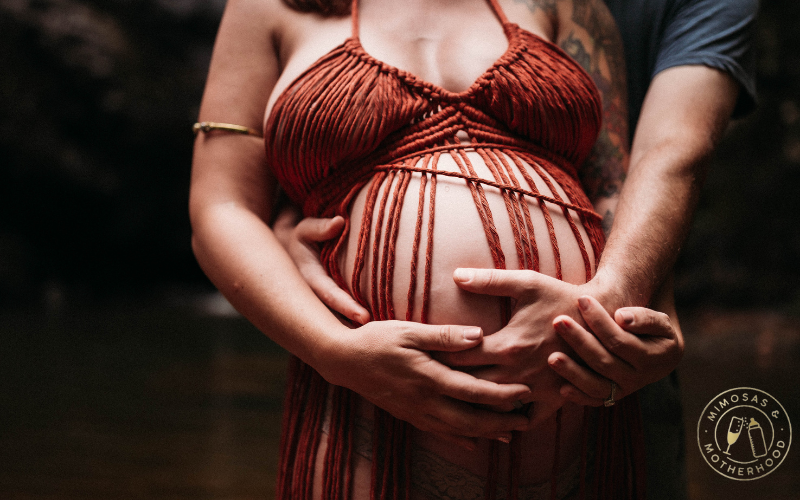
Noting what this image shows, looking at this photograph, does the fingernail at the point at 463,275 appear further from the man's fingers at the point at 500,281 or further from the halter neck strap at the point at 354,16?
the halter neck strap at the point at 354,16

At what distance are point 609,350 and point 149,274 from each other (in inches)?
204

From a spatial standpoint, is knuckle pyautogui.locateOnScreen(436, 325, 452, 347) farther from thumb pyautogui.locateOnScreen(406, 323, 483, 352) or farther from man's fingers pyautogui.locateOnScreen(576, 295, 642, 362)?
man's fingers pyautogui.locateOnScreen(576, 295, 642, 362)

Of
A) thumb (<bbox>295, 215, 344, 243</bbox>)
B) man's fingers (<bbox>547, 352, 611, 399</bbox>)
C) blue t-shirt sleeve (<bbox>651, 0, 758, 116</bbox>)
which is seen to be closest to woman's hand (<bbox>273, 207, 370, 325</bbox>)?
thumb (<bbox>295, 215, 344, 243</bbox>)

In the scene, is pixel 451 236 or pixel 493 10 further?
pixel 493 10

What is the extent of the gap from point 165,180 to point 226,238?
4853 millimetres

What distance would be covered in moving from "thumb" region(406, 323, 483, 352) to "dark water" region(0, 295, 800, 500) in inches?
48.5

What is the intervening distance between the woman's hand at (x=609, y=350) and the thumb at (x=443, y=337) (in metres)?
0.08

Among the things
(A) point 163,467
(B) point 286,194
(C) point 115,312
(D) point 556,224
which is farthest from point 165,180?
(D) point 556,224

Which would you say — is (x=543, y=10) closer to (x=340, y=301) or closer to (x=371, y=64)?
(x=371, y=64)

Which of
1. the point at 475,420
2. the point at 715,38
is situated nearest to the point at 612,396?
the point at 475,420

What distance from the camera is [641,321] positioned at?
665mm

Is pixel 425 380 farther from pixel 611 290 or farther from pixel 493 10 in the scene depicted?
pixel 493 10

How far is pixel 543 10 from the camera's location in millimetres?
894

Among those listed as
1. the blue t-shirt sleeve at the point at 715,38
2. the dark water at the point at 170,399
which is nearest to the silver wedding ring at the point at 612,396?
the blue t-shirt sleeve at the point at 715,38
